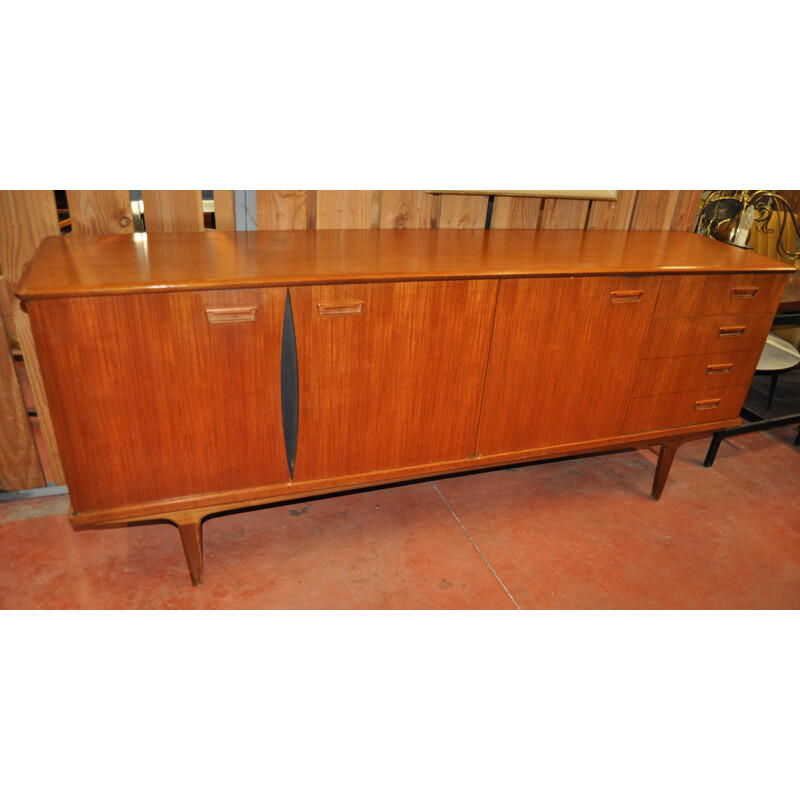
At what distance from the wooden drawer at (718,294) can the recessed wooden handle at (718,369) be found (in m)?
0.21

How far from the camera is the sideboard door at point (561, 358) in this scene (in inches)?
72.3

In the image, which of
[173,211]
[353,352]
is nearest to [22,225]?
[173,211]

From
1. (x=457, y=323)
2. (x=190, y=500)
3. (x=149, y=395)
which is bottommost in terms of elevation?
(x=190, y=500)

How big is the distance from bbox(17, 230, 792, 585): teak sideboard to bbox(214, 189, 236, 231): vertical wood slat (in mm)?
92

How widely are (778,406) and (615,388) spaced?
1.78m

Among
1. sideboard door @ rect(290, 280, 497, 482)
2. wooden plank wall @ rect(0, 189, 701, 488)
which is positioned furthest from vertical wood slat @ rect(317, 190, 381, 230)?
sideboard door @ rect(290, 280, 497, 482)

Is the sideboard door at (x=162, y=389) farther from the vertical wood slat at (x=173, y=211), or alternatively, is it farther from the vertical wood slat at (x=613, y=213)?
the vertical wood slat at (x=613, y=213)

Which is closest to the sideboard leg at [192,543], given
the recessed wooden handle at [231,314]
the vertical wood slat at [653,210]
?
the recessed wooden handle at [231,314]

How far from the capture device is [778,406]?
3297 mm

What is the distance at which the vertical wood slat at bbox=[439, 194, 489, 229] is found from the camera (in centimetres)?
220

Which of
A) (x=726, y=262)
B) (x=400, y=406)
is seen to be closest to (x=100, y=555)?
(x=400, y=406)

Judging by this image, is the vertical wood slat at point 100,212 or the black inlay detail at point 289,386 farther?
the vertical wood slat at point 100,212

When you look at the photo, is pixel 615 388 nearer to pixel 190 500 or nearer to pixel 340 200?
pixel 340 200

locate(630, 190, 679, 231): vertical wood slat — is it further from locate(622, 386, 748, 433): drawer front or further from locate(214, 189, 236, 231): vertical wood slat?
locate(214, 189, 236, 231): vertical wood slat
